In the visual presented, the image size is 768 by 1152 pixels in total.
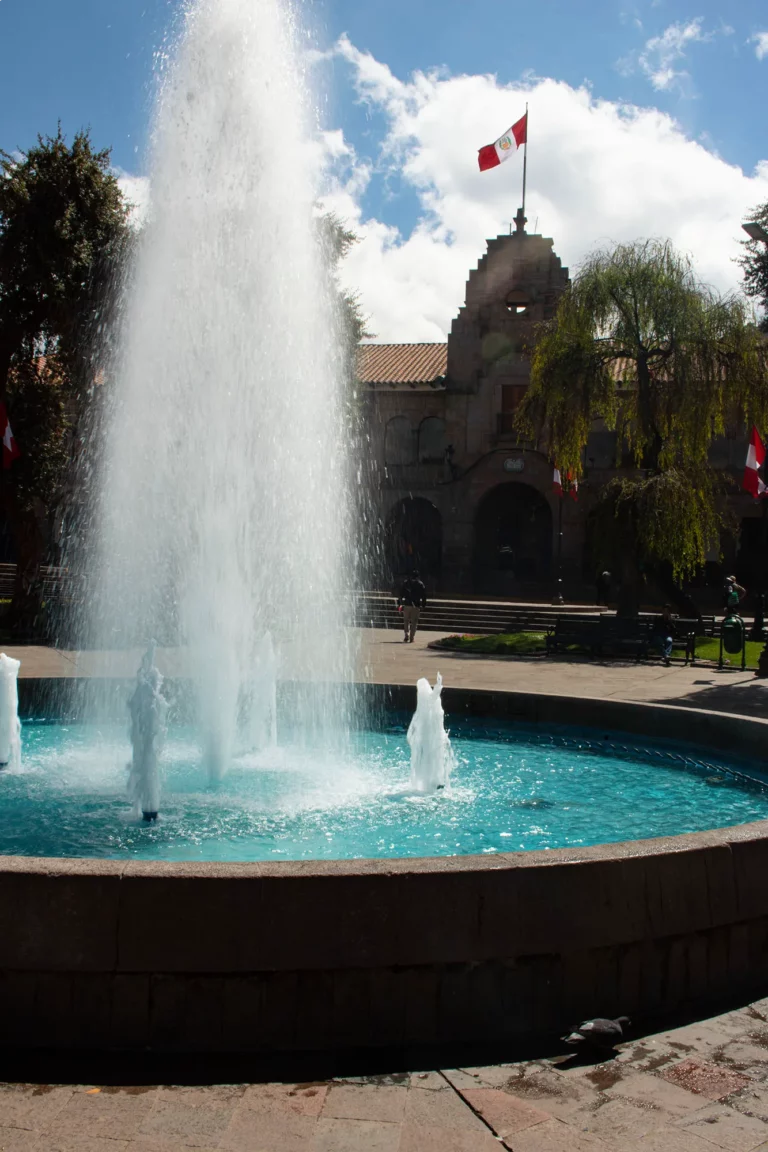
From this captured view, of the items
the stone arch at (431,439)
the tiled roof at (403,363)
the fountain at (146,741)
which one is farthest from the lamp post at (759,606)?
the tiled roof at (403,363)

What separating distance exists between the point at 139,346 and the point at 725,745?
7.34 meters

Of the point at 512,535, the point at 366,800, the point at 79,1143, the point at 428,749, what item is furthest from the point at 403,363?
Result: the point at 79,1143

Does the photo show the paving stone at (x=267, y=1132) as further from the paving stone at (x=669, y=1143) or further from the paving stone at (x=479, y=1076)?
the paving stone at (x=669, y=1143)

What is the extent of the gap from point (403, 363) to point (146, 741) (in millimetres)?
36002

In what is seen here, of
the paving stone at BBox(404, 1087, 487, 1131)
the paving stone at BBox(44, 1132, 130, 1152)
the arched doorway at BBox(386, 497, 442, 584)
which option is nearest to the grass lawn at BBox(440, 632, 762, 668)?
the arched doorway at BBox(386, 497, 442, 584)

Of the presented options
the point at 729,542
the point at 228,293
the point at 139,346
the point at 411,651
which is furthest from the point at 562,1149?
the point at 729,542

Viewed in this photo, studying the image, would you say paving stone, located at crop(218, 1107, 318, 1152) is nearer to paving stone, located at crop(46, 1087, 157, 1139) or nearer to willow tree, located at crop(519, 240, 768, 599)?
paving stone, located at crop(46, 1087, 157, 1139)

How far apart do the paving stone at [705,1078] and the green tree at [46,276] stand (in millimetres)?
20573

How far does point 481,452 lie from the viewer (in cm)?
3712

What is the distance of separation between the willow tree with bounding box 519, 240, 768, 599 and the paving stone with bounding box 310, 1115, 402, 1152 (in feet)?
64.5

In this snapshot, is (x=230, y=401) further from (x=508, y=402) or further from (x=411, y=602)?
(x=508, y=402)

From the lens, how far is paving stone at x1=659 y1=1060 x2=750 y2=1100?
11.9 feet

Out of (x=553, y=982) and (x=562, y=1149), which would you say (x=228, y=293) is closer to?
(x=553, y=982)

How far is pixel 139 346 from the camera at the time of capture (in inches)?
446
